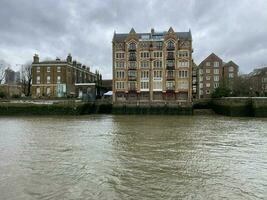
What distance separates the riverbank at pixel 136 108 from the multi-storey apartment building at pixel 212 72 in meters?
33.3

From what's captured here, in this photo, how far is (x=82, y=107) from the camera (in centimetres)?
5581

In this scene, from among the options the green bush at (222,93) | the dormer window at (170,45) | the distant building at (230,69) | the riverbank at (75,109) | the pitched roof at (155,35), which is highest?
the pitched roof at (155,35)

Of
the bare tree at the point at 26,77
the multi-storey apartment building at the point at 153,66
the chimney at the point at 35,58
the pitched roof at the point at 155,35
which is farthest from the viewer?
the bare tree at the point at 26,77

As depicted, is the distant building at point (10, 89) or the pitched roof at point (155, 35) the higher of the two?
the pitched roof at point (155, 35)

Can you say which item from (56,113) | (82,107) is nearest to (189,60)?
(82,107)

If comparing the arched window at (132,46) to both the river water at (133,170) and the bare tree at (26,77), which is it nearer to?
the bare tree at (26,77)

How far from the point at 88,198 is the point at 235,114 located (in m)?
45.3

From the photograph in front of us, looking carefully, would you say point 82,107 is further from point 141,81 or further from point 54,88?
point 54,88

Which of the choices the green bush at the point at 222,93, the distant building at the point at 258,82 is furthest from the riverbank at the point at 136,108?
the distant building at the point at 258,82

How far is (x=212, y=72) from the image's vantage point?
97438 mm

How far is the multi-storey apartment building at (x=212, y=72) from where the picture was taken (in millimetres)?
97188

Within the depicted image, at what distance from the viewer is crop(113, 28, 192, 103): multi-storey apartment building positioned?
225 ft

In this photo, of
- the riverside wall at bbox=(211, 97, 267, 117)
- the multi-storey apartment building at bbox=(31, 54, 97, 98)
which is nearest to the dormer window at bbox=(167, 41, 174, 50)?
the riverside wall at bbox=(211, 97, 267, 117)

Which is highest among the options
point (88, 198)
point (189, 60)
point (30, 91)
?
point (189, 60)
